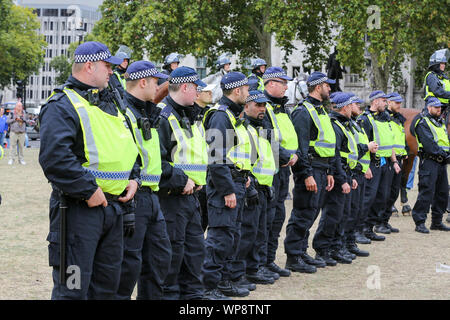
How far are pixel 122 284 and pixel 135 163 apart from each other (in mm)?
938

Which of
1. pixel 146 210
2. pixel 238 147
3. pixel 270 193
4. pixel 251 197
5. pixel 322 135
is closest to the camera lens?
pixel 146 210

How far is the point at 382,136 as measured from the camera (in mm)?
12102

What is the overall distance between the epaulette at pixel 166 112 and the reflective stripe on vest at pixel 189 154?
3 cm

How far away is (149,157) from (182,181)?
48cm

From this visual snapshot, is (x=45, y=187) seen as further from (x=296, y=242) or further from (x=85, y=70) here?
(x=85, y=70)

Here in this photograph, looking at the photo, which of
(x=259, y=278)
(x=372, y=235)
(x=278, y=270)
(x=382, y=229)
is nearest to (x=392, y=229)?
(x=382, y=229)

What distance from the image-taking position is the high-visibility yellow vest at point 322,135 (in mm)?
9156

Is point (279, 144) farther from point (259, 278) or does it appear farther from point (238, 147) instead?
point (259, 278)

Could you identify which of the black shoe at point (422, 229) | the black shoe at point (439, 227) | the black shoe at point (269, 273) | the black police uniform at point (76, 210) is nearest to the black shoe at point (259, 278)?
the black shoe at point (269, 273)

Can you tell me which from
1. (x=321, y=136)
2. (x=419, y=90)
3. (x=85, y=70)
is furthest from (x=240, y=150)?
(x=419, y=90)

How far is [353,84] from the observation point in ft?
161

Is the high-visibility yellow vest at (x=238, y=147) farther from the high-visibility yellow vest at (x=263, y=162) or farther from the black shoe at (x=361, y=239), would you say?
the black shoe at (x=361, y=239)

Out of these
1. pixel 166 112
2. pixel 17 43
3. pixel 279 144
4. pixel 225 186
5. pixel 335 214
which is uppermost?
pixel 17 43

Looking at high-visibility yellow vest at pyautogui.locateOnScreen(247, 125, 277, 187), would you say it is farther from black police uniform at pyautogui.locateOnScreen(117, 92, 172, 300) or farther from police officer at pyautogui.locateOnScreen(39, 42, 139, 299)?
police officer at pyautogui.locateOnScreen(39, 42, 139, 299)
